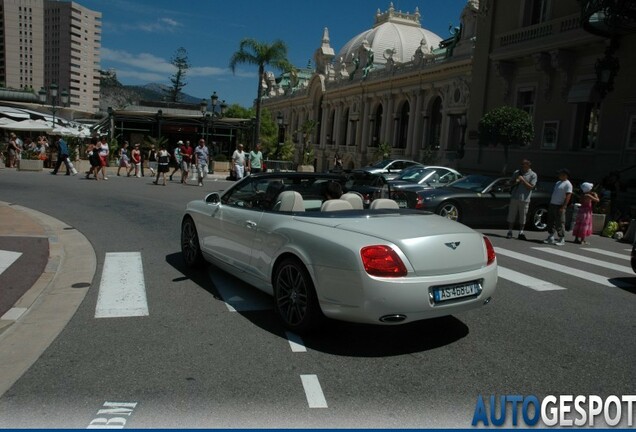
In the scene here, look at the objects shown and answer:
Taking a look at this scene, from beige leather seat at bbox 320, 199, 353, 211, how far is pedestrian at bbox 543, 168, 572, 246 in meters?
7.59

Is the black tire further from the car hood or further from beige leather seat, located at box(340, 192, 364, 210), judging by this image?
the car hood

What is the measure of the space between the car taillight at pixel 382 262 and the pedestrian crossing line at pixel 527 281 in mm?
3614

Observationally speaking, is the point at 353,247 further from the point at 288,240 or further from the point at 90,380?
the point at 90,380

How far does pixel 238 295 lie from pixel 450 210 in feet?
25.9

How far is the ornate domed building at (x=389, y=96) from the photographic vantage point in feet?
130

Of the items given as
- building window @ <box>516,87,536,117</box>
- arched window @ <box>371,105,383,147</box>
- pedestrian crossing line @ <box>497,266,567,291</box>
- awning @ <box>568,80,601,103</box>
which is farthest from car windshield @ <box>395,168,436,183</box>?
arched window @ <box>371,105,383,147</box>

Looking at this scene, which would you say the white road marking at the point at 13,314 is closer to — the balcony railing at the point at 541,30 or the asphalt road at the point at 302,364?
the asphalt road at the point at 302,364

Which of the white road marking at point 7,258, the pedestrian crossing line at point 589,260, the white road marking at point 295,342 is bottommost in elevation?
the white road marking at point 7,258

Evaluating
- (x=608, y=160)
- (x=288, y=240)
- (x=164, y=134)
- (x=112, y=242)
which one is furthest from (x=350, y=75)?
(x=288, y=240)

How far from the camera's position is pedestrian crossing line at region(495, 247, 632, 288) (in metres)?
7.93

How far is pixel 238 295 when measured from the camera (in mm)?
6297

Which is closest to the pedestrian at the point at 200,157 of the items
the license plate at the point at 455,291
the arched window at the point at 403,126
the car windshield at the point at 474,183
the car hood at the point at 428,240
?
the car windshield at the point at 474,183

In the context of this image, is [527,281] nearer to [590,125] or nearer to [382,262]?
[382,262]

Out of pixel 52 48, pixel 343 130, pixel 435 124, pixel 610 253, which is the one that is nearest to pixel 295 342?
pixel 610 253
